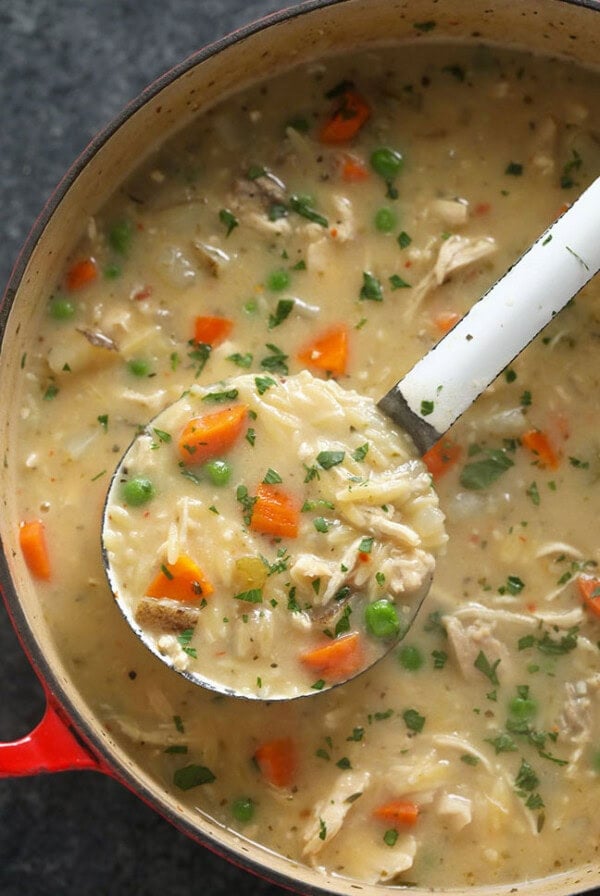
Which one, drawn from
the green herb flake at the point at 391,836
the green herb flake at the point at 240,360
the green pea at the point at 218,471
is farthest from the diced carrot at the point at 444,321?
the green herb flake at the point at 391,836

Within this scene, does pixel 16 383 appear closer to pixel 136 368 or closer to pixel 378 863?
pixel 136 368

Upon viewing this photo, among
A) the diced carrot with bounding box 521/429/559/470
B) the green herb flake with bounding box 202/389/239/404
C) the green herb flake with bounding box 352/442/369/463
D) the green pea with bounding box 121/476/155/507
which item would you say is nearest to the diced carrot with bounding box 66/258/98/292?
the green herb flake with bounding box 202/389/239/404

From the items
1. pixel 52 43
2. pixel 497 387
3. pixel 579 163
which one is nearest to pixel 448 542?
pixel 497 387

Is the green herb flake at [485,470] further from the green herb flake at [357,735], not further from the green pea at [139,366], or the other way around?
the green pea at [139,366]

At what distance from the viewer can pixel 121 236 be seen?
402cm

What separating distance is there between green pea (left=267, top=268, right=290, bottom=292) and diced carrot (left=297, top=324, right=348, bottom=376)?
0.69 feet

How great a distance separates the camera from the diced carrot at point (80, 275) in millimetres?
4012

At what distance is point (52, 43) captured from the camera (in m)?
4.39

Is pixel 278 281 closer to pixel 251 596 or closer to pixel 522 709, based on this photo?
pixel 251 596

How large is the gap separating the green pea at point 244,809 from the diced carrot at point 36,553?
996mm

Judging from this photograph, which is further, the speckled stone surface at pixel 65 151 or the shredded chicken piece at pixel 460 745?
the speckled stone surface at pixel 65 151

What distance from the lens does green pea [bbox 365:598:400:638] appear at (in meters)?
3.55

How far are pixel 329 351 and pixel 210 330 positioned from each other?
41 centimetres

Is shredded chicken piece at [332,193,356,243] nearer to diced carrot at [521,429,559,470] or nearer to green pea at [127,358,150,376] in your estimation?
green pea at [127,358,150,376]
